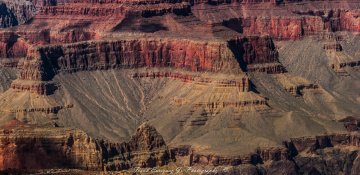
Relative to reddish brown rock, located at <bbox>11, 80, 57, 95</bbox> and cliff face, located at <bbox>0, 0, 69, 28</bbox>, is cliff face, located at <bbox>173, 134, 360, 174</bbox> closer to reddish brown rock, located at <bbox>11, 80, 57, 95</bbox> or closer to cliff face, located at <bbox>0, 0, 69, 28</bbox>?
reddish brown rock, located at <bbox>11, 80, 57, 95</bbox>

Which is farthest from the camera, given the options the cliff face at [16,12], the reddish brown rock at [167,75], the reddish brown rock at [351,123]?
the cliff face at [16,12]

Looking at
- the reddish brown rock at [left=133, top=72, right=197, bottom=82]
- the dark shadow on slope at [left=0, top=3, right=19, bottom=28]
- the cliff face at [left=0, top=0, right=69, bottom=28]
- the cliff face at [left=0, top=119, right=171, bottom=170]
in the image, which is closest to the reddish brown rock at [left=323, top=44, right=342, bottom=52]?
the reddish brown rock at [left=133, top=72, right=197, bottom=82]

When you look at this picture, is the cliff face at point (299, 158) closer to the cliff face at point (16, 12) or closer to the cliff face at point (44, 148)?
the cliff face at point (44, 148)

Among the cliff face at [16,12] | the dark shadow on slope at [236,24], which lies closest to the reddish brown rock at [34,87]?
the dark shadow on slope at [236,24]

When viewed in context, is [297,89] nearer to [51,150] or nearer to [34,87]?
[34,87]

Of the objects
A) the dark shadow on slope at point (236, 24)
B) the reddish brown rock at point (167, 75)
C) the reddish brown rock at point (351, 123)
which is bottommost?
the reddish brown rock at point (351, 123)

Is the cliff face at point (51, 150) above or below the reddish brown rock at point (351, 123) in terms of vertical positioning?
above

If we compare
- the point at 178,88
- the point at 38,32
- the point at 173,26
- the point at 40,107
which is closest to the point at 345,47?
the point at 173,26

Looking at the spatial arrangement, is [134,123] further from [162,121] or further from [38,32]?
[38,32]
